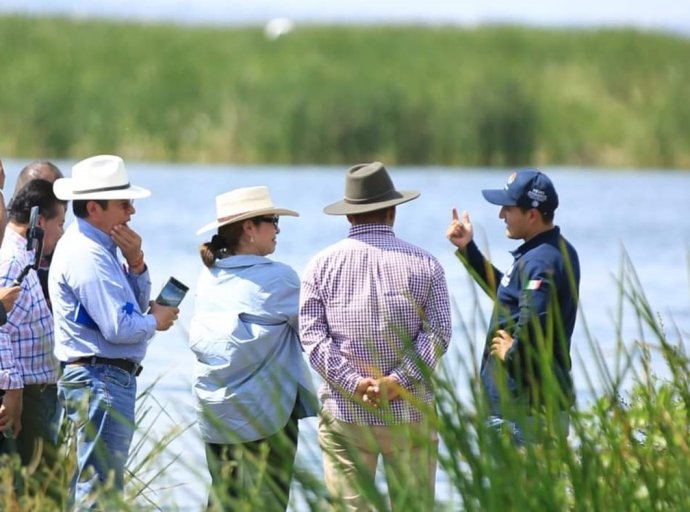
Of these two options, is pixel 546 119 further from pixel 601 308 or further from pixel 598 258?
pixel 601 308

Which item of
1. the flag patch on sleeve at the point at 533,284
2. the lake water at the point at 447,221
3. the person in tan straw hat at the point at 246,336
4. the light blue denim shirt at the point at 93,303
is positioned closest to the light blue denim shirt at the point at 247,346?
the person in tan straw hat at the point at 246,336

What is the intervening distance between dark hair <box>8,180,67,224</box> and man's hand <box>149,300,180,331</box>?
554 millimetres

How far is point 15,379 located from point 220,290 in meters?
0.78

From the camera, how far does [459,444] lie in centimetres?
387

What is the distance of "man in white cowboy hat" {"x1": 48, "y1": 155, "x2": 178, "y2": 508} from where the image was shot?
5.57 meters

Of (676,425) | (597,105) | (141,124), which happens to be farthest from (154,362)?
(597,105)

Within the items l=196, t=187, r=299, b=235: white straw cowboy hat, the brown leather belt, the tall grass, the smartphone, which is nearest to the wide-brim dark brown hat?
l=196, t=187, r=299, b=235: white straw cowboy hat

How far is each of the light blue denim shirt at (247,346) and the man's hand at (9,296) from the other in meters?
0.65

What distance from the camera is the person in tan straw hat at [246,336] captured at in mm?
5738

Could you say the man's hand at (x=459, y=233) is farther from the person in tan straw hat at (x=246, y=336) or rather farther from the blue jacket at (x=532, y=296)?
the person in tan straw hat at (x=246, y=336)

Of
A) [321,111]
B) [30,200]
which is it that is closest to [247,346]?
[30,200]

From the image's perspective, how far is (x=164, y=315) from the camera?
5.84 metres

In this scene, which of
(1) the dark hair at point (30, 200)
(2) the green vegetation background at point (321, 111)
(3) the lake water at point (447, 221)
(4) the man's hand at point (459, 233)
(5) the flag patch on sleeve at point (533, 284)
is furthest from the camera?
(2) the green vegetation background at point (321, 111)

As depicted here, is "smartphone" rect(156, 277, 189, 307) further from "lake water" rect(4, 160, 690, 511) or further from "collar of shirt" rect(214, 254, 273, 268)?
"lake water" rect(4, 160, 690, 511)
